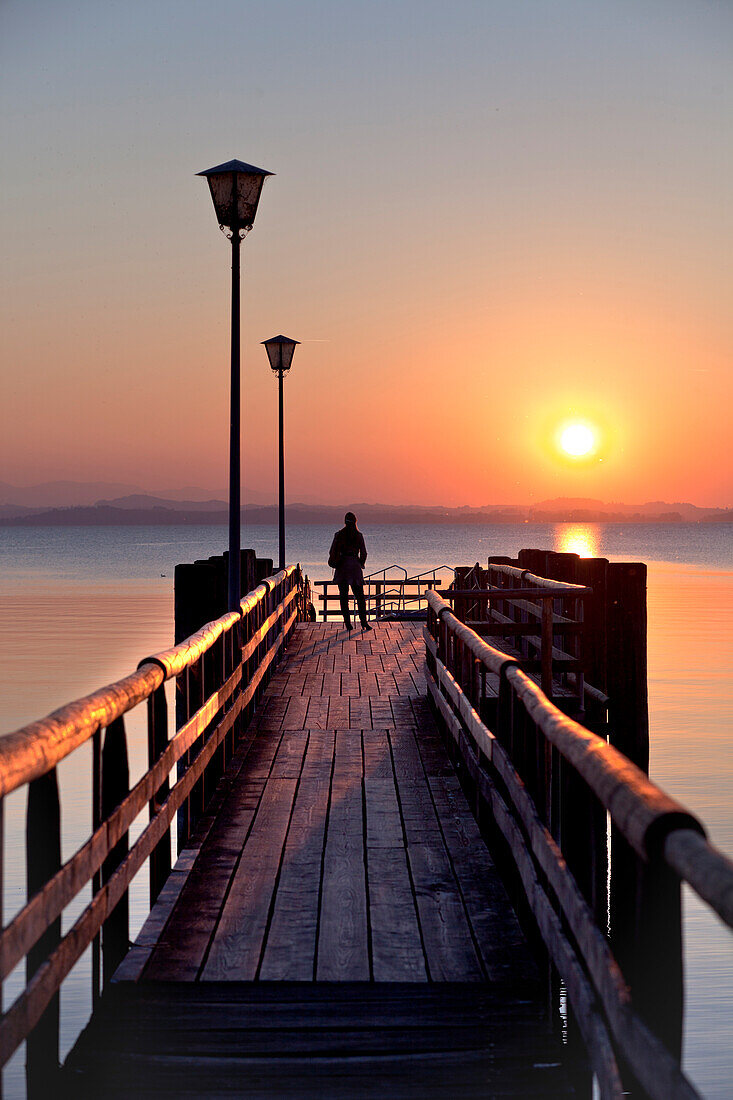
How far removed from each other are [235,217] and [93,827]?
8392 mm

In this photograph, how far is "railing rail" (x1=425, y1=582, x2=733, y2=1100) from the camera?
2.28m

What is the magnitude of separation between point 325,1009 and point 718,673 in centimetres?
2632

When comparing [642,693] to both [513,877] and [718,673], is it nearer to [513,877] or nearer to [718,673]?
[513,877]

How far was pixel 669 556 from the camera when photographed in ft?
421

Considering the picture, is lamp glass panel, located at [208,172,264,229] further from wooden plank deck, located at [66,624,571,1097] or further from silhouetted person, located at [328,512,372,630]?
silhouetted person, located at [328,512,372,630]

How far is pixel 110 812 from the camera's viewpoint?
4.16 m

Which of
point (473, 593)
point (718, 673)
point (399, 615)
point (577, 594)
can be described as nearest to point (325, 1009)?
point (577, 594)

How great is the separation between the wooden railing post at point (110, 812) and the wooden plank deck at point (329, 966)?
3.8 inches

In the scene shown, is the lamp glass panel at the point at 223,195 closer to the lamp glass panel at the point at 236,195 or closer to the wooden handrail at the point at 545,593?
the lamp glass panel at the point at 236,195

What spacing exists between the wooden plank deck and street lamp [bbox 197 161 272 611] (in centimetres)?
439

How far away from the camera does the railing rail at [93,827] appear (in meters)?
2.84

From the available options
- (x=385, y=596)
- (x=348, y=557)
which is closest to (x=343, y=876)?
(x=348, y=557)

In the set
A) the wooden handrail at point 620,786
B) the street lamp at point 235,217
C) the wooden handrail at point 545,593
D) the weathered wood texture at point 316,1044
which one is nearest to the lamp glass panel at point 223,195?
the street lamp at point 235,217

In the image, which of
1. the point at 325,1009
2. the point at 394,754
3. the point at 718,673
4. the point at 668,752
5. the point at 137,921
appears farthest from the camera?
the point at 718,673
